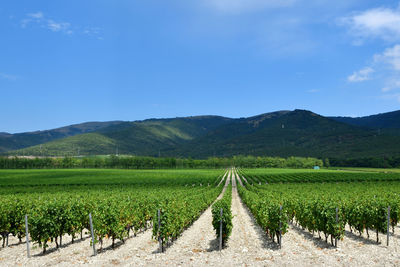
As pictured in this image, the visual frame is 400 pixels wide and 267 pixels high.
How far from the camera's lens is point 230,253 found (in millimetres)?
13312

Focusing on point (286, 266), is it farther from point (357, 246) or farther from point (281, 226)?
point (357, 246)

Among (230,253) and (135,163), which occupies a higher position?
(230,253)

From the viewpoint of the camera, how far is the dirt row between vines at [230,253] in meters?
12.0

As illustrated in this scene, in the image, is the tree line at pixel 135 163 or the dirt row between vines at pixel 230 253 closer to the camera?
the dirt row between vines at pixel 230 253

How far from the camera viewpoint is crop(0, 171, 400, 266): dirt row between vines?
12047 millimetres

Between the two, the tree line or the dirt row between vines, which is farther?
the tree line

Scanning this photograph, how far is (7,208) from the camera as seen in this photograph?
16594 millimetres

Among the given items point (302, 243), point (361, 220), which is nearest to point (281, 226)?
point (302, 243)

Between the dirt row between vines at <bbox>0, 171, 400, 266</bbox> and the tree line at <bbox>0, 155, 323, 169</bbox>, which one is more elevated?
the dirt row between vines at <bbox>0, 171, 400, 266</bbox>

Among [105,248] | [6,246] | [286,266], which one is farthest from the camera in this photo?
[6,246]

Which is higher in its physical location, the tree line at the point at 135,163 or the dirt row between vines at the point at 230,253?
the dirt row between vines at the point at 230,253

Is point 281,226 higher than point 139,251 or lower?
higher

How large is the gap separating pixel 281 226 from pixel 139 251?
8392 mm

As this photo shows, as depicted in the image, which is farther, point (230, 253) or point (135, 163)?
point (135, 163)
